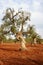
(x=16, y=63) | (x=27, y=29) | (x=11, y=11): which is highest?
(x=11, y=11)

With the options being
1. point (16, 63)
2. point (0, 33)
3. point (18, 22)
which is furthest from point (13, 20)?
point (16, 63)

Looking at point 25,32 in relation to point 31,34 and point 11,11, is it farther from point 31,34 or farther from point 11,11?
point 11,11

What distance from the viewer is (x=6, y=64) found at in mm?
16875

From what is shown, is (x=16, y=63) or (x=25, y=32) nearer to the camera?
(x=16, y=63)

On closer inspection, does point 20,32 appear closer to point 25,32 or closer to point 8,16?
point 25,32

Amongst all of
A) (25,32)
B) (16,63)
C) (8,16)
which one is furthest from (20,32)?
(16,63)

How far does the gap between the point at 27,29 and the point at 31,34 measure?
3.43 feet

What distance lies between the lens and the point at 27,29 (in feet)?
101

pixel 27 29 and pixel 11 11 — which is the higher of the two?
pixel 11 11

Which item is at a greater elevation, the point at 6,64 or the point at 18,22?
the point at 18,22

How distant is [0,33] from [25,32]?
346 centimetres

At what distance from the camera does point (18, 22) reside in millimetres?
29969

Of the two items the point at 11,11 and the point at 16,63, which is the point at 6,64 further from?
the point at 11,11

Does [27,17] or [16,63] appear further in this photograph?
[27,17]
